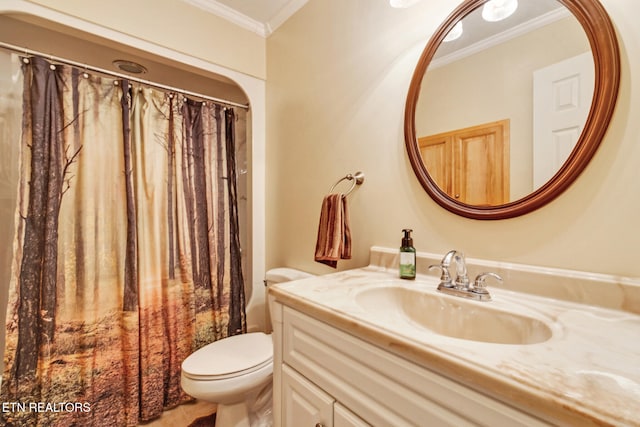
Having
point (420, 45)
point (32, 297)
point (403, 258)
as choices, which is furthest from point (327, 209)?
point (32, 297)

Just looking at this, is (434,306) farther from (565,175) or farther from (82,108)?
(82,108)

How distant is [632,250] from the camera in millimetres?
689

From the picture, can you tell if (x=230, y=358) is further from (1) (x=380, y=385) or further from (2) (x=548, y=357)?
(2) (x=548, y=357)

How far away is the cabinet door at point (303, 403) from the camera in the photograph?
2.39ft

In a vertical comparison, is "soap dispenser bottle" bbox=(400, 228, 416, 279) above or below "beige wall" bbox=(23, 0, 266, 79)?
below

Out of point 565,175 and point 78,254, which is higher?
point 565,175

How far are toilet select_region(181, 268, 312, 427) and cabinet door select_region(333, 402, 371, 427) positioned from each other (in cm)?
67

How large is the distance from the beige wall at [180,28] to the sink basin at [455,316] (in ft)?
5.78

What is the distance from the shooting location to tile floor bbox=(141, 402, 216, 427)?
1514mm

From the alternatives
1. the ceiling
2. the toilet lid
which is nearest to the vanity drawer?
the toilet lid

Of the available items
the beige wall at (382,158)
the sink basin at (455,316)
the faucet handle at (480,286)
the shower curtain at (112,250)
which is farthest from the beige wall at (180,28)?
the faucet handle at (480,286)

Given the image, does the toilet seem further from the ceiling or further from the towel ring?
the ceiling

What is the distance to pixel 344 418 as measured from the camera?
0.67m

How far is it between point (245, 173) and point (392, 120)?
1308 mm
